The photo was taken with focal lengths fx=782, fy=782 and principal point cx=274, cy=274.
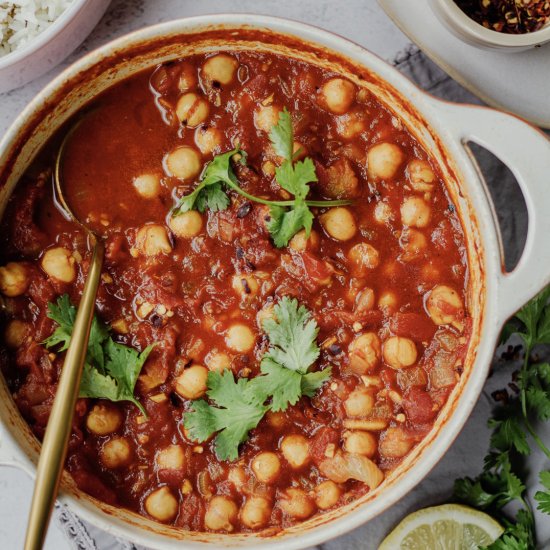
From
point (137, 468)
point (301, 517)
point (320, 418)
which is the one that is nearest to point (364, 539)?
point (301, 517)

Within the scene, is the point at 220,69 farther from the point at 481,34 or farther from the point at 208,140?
the point at 481,34

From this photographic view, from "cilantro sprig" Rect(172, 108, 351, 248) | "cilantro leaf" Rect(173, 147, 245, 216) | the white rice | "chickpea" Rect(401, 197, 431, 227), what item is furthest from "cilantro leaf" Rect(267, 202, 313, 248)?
the white rice

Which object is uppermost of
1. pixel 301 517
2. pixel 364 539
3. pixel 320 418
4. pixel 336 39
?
pixel 336 39

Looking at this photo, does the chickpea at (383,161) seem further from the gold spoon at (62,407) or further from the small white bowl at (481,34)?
the gold spoon at (62,407)

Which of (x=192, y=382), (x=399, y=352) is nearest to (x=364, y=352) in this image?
(x=399, y=352)

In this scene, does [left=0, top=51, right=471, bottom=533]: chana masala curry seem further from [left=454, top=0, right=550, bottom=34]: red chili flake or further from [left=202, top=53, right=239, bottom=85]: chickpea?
[left=454, top=0, right=550, bottom=34]: red chili flake

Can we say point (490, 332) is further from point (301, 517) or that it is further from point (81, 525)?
point (81, 525)

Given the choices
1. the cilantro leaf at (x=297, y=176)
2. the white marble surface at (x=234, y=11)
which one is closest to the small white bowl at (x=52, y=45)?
the white marble surface at (x=234, y=11)
